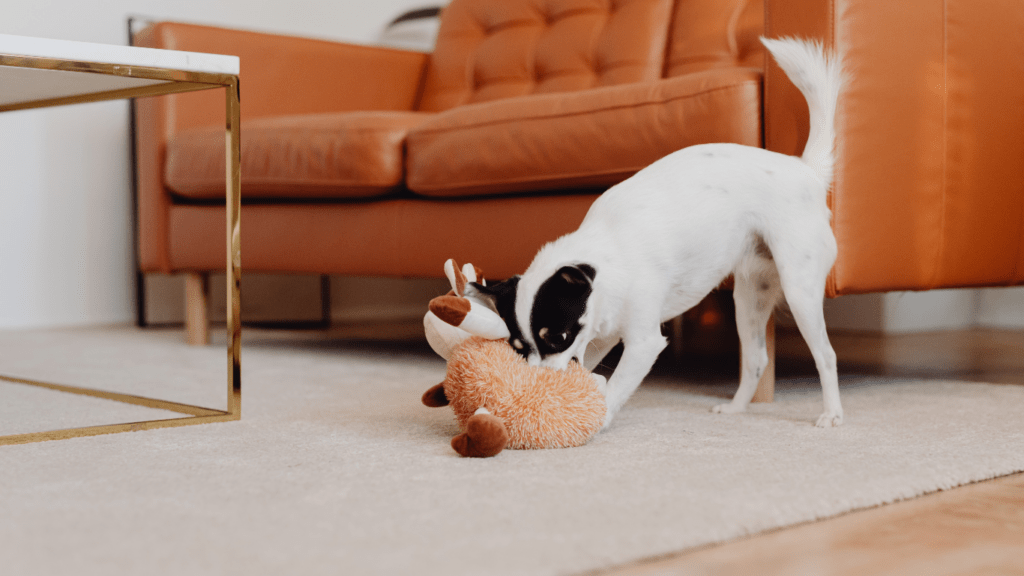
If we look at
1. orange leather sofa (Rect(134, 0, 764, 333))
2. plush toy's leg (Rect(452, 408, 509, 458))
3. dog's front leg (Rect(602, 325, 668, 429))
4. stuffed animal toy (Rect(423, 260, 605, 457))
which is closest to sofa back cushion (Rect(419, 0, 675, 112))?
orange leather sofa (Rect(134, 0, 764, 333))

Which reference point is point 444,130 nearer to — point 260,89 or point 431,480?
point 260,89

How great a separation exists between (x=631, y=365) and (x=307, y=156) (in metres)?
1.11

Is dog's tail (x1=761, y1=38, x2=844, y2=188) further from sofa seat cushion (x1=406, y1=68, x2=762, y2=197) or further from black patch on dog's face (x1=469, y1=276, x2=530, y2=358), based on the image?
black patch on dog's face (x1=469, y1=276, x2=530, y2=358)

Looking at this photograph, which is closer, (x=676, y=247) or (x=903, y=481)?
(x=903, y=481)

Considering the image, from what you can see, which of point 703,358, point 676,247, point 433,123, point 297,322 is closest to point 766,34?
point 676,247

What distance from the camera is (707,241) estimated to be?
1.39 meters

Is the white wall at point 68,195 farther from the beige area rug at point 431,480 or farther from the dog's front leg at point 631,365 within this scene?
the dog's front leg at point 631,365

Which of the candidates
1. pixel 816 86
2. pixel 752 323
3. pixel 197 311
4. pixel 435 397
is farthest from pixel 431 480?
pixel 197 311

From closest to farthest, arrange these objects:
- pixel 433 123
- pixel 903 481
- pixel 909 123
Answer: pixel 903 481
pixel 909 123
pixel 433 123

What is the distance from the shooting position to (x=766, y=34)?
1570mm

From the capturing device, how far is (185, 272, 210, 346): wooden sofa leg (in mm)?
2559

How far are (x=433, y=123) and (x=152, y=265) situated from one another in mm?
996

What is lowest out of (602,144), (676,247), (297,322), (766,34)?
(297,322)

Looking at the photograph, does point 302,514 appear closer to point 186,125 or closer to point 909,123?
point 909,123
